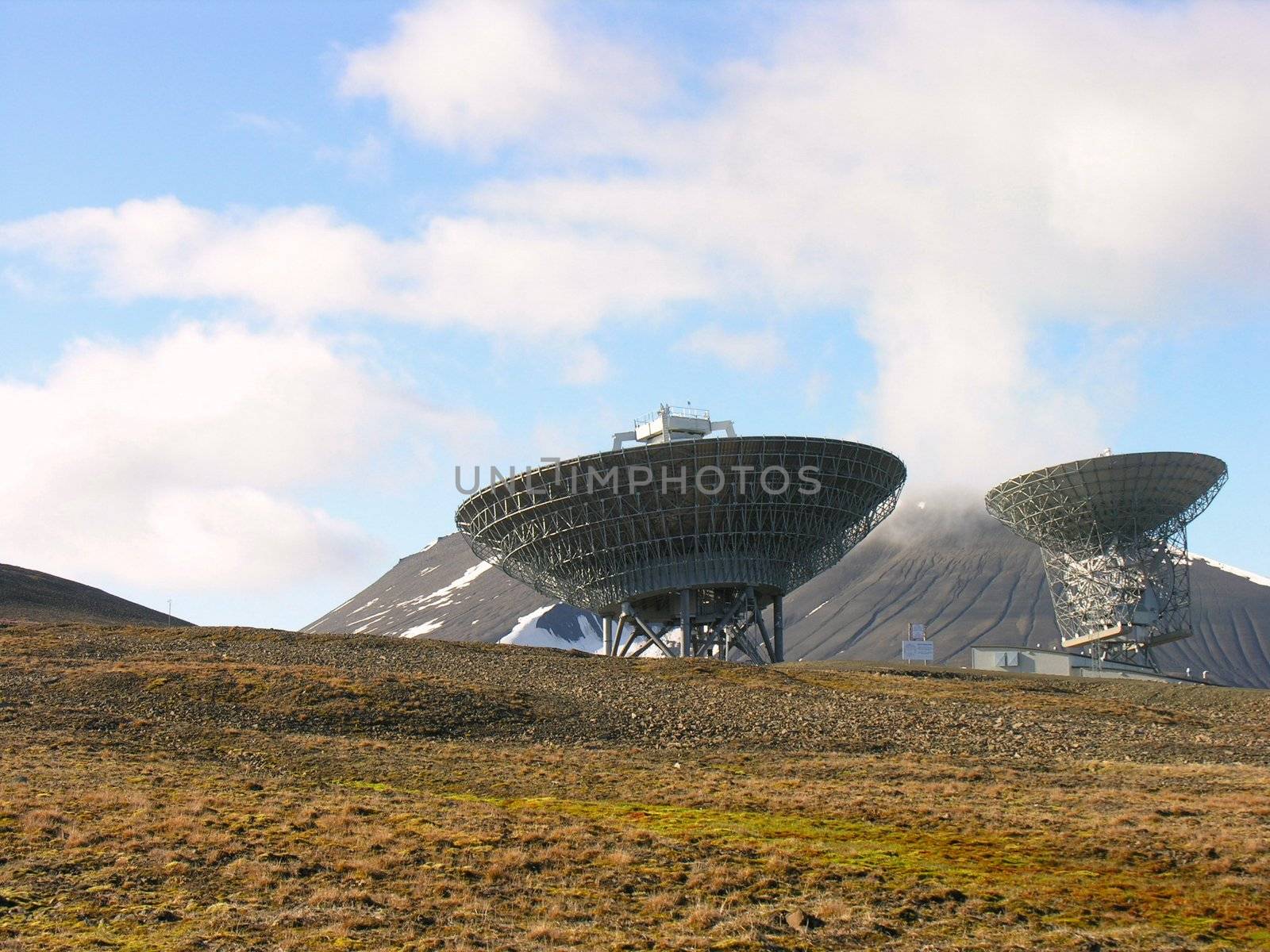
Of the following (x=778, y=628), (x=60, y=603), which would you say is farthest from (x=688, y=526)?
(x=60, y=603)

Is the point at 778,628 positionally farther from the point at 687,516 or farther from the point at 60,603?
the point at 60,603

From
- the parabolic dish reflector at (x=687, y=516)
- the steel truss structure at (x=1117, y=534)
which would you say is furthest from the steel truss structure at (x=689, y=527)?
Answer: the steel truss structure at (x=1117, y=534)

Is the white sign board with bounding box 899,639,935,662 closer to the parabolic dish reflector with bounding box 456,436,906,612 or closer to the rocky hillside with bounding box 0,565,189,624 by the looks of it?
the parabolic dish reflector with bounding box 456,436,906,612

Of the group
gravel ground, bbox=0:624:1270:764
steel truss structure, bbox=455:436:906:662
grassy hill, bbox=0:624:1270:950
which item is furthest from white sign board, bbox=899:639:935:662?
grassy hill, bbox=0:624:1270:950

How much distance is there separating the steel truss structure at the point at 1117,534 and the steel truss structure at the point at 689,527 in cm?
1909

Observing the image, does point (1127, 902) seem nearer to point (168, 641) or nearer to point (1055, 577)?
point (168, 641)

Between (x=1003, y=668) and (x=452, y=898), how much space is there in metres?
78.7

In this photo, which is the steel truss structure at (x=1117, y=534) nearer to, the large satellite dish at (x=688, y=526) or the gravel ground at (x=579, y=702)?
the large satellite dish at (x=688, y=526)

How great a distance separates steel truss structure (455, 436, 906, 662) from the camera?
70.9 metres

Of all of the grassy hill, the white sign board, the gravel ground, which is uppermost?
the white sign board

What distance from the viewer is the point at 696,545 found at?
74.3 meters

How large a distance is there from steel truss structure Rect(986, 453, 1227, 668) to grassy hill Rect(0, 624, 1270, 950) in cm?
3276

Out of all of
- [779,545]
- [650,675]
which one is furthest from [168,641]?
[779,545]

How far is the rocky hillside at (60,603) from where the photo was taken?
93.5 metres
